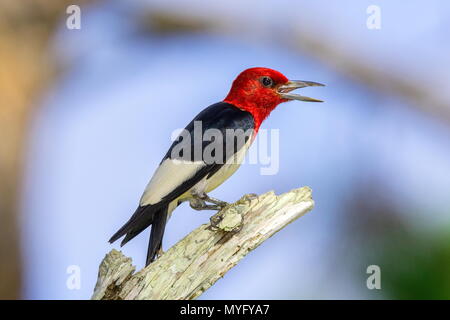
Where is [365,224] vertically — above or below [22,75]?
below

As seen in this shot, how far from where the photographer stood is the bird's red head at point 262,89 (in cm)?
477

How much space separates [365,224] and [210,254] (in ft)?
3.66

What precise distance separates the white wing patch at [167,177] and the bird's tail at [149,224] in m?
0.07

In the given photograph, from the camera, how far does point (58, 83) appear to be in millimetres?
4680

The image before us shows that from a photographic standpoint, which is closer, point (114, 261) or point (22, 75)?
point (114, 261)

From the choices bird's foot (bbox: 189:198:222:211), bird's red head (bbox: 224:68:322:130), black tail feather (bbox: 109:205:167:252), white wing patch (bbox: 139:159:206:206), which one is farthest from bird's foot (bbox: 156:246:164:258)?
bird's red head (bbox: 224:68:322:130)

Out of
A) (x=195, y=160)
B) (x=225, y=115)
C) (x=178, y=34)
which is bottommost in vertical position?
(x=195, y=160)

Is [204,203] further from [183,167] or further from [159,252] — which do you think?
[159,252]

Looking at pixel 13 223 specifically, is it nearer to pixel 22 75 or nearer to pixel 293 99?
pixel 22 75

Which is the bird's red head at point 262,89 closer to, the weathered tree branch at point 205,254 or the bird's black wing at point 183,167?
the bird's black wing at point 183,167

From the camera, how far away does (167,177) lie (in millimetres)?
3986

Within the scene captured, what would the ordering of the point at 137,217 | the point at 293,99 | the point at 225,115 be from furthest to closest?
1. the point at 293,99
2. the point at 225,115
3. the point at 137,217

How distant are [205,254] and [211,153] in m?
0.88
